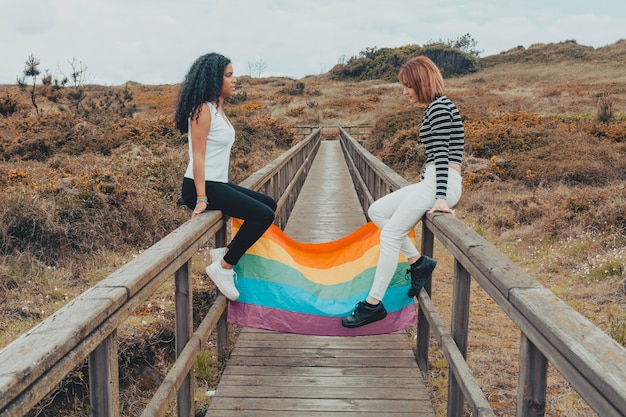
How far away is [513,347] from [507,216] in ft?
15.2

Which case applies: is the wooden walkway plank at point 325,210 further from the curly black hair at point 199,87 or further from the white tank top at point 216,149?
the curly black hair at point 199,87

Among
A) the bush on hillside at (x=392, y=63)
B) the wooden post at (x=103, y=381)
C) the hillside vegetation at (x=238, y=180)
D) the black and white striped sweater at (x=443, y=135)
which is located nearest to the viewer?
the wooden post at (x=103, y=381)

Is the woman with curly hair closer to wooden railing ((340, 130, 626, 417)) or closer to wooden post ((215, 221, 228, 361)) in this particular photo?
wooden post ((215, 221, 228, 361))

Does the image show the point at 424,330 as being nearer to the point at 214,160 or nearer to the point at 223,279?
the point at 223,279

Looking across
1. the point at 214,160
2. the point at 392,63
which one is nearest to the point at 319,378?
the point at 214,160

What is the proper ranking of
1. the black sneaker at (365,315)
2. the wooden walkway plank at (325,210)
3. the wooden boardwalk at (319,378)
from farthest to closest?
the wooden walkway plank at (325,210) < the black sneaker at (365,315) < the wooden boardwalk at (319,378)

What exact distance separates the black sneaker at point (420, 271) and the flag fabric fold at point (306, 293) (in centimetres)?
14

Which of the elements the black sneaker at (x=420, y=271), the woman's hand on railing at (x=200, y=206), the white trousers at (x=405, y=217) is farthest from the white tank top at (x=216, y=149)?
the black sneaker at (x=420, y=271)

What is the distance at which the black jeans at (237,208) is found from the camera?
3428 mm

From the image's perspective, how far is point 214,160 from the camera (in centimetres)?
341

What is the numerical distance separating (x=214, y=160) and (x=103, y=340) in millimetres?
1811

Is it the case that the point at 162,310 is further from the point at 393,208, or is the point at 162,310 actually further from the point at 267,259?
the point at 393,208

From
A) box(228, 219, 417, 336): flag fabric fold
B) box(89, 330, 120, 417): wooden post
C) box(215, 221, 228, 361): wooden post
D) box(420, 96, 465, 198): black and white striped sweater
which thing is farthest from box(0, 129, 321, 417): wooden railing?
box(420, 96, 465, 198): black and white striped sweater

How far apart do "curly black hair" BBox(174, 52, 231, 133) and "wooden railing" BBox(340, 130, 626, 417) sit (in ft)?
4.74
